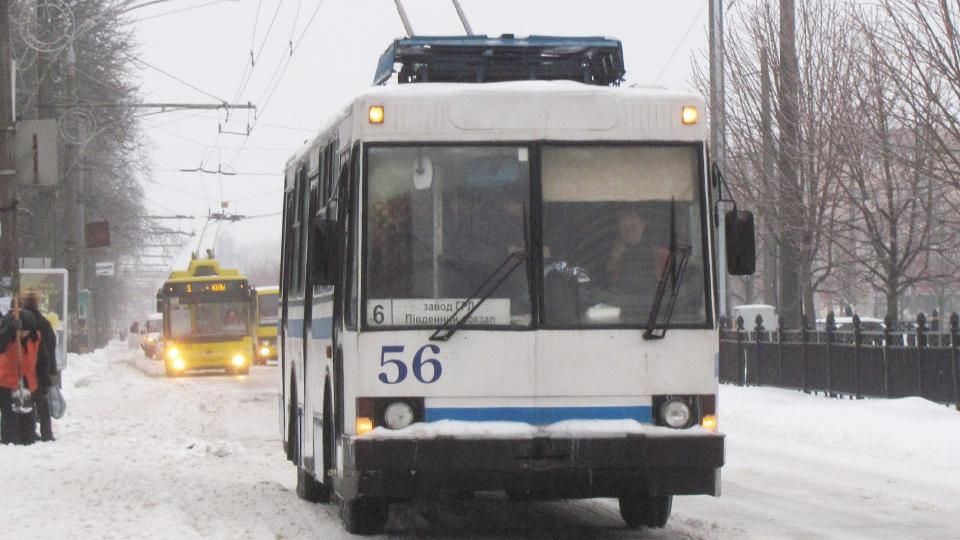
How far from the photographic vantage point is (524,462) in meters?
9.89

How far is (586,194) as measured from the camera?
33.8ft

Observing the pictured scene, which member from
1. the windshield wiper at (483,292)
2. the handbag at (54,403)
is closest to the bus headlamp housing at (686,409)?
the windshield wiper at (483,292)

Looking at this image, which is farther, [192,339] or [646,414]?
[192,339]

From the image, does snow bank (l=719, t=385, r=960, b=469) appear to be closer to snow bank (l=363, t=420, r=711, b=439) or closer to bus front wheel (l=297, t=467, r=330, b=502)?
bus front wheel (l=297, t=467, r=330, b=502)

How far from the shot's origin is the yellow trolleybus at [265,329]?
6194 centimetres

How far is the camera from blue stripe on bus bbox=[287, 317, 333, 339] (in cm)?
1117

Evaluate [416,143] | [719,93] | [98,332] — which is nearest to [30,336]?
[416,143]

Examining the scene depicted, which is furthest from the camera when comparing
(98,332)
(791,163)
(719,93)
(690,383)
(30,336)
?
(98,332)

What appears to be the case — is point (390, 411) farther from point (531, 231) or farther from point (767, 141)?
point (767, 141)

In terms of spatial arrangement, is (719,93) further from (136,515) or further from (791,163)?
(136,515)

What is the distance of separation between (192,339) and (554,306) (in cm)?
3842

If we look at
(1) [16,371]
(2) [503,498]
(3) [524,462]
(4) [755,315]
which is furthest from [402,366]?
(4) [755,315]

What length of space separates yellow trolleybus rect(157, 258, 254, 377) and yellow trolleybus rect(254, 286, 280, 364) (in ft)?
44.7

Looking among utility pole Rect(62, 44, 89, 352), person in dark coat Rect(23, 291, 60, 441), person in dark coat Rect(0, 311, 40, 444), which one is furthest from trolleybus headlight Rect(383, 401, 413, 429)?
utility pole Rect(62, 44, 89, 352)
